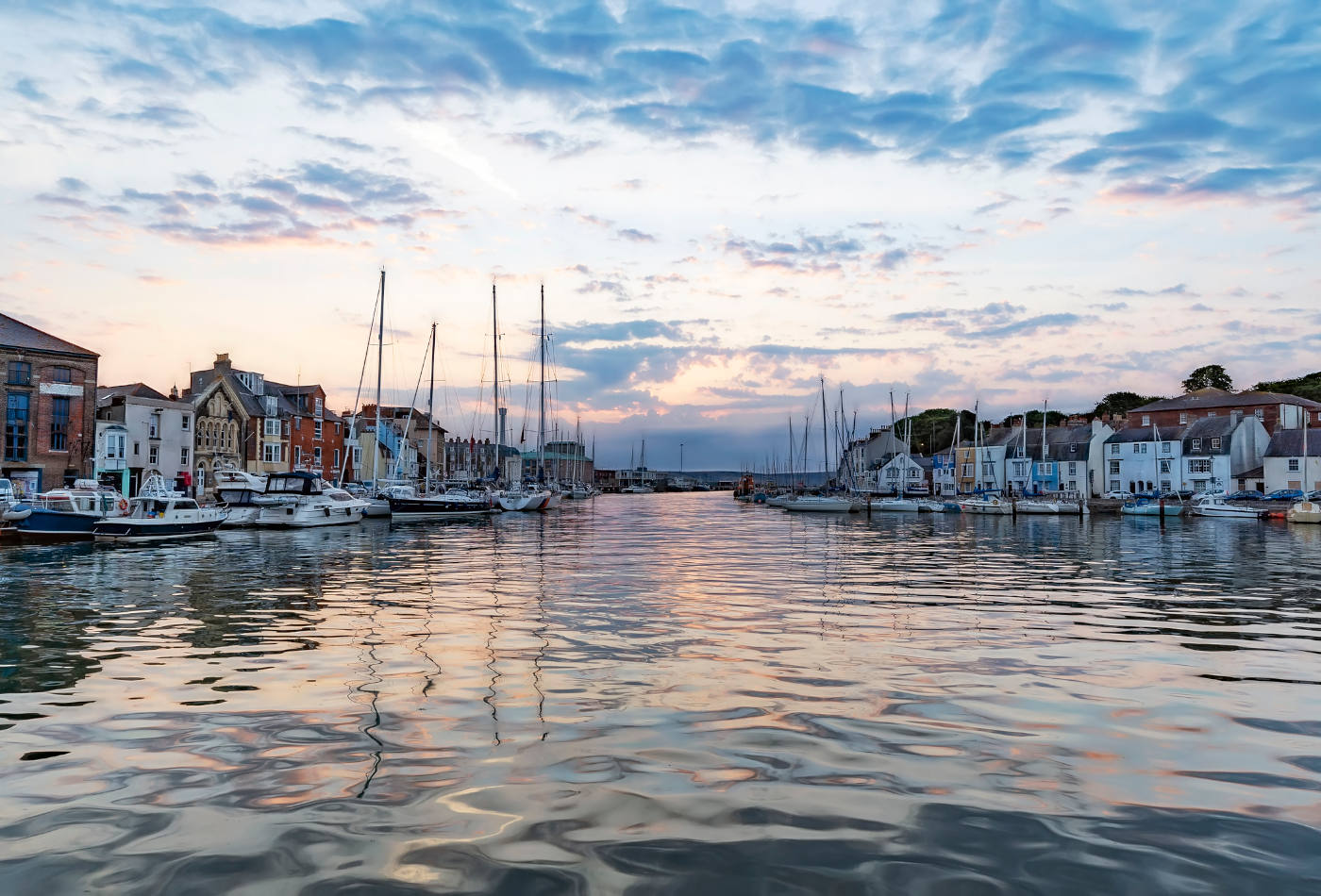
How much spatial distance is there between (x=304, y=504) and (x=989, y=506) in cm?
6705

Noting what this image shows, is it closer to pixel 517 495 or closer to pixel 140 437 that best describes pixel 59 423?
pixel 140 437

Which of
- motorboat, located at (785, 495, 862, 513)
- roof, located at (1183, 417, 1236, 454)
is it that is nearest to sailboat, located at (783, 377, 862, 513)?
motorboat, located at (785, 495, 862, 513)

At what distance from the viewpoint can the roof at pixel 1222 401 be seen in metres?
105

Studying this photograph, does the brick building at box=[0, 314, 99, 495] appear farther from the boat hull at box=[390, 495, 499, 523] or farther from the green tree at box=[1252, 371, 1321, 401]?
the green tree at box=[1252, 371, 1321, 401]

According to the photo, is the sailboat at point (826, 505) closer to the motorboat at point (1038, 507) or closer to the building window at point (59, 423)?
the motorboat at point (1038, 507)

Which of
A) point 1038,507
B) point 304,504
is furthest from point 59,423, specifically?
point 1038,507

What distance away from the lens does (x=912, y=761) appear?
8.46 meters

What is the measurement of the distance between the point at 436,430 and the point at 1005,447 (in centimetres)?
9047

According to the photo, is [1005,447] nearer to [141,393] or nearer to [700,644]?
[141,393]

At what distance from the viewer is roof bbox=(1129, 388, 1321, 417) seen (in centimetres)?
10538

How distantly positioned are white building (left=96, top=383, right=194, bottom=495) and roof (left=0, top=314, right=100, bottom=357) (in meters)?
8.43

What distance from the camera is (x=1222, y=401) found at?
359 feet

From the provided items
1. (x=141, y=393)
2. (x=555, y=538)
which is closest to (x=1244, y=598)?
(x=555, y=538)

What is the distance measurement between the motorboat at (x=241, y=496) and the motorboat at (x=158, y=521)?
6.57 meters
